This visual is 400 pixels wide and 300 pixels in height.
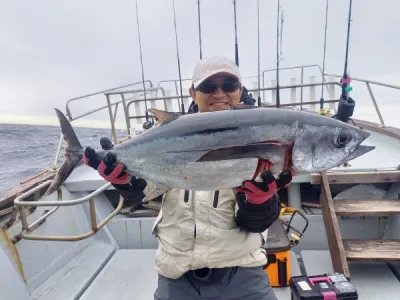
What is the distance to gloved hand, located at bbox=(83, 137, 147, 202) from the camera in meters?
1.96

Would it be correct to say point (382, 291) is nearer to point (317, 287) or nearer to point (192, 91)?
point (317, 287)

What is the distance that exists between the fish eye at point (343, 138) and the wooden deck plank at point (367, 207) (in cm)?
189

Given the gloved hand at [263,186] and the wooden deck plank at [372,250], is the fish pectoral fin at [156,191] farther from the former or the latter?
the wooden deck plank at [372,250]

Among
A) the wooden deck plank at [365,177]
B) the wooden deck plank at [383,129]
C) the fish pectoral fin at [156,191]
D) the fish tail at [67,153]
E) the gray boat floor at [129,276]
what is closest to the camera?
the fish pectoral fin at [156,191]

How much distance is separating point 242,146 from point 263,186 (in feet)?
0.80

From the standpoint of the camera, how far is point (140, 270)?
3963mm

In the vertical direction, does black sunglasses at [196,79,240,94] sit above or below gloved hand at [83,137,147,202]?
above

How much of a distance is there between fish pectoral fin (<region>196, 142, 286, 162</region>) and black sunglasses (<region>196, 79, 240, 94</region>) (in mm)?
607

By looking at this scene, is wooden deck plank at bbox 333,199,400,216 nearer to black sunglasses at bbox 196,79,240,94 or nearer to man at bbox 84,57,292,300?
man at bbox 84,57,292,300

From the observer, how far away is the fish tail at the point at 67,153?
2.20 meters

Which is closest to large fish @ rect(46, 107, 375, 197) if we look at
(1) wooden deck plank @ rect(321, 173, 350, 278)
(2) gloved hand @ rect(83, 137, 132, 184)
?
(2) gloved hand @ rect(83, 137, 132, 184)

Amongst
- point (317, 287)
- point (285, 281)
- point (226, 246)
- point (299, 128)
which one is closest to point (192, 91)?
point (299, 128)

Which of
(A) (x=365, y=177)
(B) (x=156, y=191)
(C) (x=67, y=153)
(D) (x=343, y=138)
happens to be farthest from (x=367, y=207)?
(C) (x=67, y=153)

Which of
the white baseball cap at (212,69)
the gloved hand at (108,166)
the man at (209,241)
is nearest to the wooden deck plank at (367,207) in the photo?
the man at (209,241)
